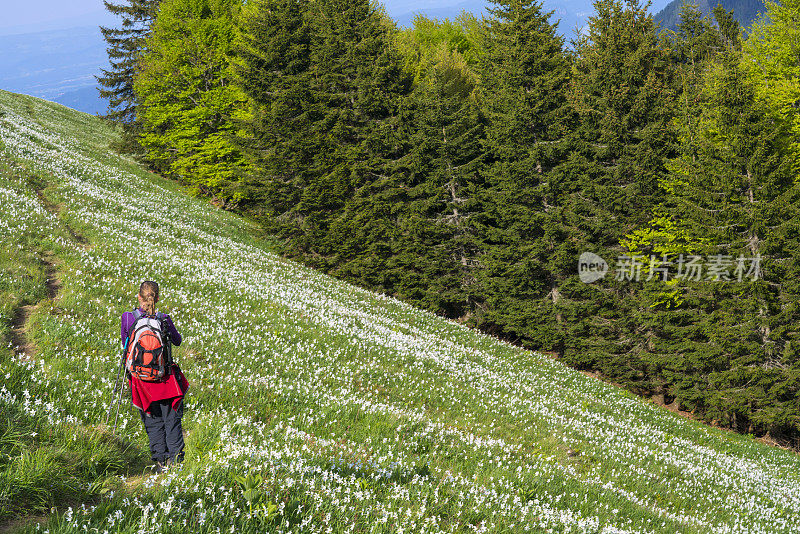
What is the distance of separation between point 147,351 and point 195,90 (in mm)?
36738

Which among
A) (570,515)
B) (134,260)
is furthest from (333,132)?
(570,515)

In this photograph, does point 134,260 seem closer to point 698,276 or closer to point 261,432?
point 261,432

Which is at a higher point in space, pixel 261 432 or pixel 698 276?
pixel 698 276

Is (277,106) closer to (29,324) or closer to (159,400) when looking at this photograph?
(29,324)

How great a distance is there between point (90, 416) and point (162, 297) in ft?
19.5

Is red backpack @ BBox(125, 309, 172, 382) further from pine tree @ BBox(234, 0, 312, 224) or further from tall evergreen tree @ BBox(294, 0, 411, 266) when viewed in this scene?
pine tree @ BBox(234, 0, 312, 224)

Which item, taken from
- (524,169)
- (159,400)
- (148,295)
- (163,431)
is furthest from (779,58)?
(163,431)

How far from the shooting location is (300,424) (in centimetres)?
680

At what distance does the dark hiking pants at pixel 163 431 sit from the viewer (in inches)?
205

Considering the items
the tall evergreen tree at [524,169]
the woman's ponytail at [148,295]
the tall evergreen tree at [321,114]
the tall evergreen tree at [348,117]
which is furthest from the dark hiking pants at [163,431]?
the tall evergreen tree at [321,114]

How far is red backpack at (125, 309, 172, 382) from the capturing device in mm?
5113

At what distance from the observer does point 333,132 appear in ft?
94.0

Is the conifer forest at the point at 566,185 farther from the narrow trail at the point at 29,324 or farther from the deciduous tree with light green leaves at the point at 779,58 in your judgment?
the narrow trail at the point at 29,324

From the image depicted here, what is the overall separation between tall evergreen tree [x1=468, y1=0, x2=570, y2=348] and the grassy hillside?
7300 millimetres
